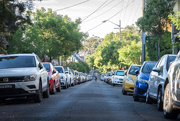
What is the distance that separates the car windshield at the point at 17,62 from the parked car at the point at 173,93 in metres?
6.17

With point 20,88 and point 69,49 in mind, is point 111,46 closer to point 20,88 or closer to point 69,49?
point 69,49

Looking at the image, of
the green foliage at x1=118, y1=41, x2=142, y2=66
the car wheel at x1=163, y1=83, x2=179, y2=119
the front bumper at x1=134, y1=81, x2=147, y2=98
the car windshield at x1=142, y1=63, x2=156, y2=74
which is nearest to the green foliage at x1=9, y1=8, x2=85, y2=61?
the green foliage at x1=118, y1=41, x2=142, y2=66

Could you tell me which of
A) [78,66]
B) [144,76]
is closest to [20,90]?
[144,76]

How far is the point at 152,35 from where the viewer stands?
2769 centimetres

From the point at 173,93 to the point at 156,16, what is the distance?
18.6 metres

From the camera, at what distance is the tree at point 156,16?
25.9 meters

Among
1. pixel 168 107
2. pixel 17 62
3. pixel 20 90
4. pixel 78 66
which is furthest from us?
pixel 78 66

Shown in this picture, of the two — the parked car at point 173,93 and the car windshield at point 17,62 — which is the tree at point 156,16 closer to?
the car windshield at point 17,62

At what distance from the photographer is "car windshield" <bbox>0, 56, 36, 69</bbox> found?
1339 centimetres

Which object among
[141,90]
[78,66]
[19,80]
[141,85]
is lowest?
[78,66]

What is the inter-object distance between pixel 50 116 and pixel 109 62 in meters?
65.1

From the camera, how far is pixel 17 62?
13.6 m

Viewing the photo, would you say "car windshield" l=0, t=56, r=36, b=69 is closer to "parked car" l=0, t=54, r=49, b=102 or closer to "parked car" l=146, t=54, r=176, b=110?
"parked car" l=0, t=54, r=49, b=102

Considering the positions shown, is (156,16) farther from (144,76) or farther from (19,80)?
(19,80)
